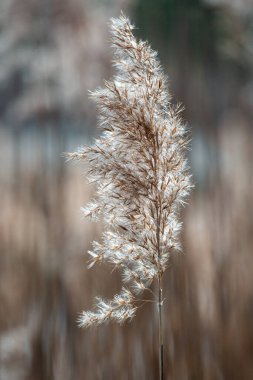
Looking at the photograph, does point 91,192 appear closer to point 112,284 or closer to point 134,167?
point 112,284

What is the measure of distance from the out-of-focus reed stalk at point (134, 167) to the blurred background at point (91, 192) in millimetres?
747

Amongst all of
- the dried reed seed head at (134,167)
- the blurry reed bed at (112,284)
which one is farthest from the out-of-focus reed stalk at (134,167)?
the blurry reed bed at (112,284)

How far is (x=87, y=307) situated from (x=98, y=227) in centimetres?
35

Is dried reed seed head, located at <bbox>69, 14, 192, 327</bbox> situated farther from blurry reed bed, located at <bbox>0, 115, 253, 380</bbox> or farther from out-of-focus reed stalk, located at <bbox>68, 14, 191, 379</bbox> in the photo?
blurry reed bed, located at <bbox>0, 115, 253, 380</bbox>

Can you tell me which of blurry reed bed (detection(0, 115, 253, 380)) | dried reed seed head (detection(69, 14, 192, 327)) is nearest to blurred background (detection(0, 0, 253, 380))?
blurry reed bed (detection(0, 115, 253, 380))

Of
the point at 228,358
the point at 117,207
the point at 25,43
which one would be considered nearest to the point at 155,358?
the point at 228,358

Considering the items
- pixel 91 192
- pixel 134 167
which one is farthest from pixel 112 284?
pixel 134 167

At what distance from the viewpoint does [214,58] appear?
2.04 meters

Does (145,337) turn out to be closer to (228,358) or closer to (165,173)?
(228,358)

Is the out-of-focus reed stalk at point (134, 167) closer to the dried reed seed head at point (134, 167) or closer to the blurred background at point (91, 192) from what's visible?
the dried reed seed head at point (134, 167)

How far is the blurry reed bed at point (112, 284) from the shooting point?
5.96ft

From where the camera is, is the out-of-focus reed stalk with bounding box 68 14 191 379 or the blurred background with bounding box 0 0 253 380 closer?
the out-of-focus reed stalk with bounding box 68 14 191 379

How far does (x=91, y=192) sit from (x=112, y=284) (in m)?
0.42

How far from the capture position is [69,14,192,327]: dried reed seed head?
1.14 meters
